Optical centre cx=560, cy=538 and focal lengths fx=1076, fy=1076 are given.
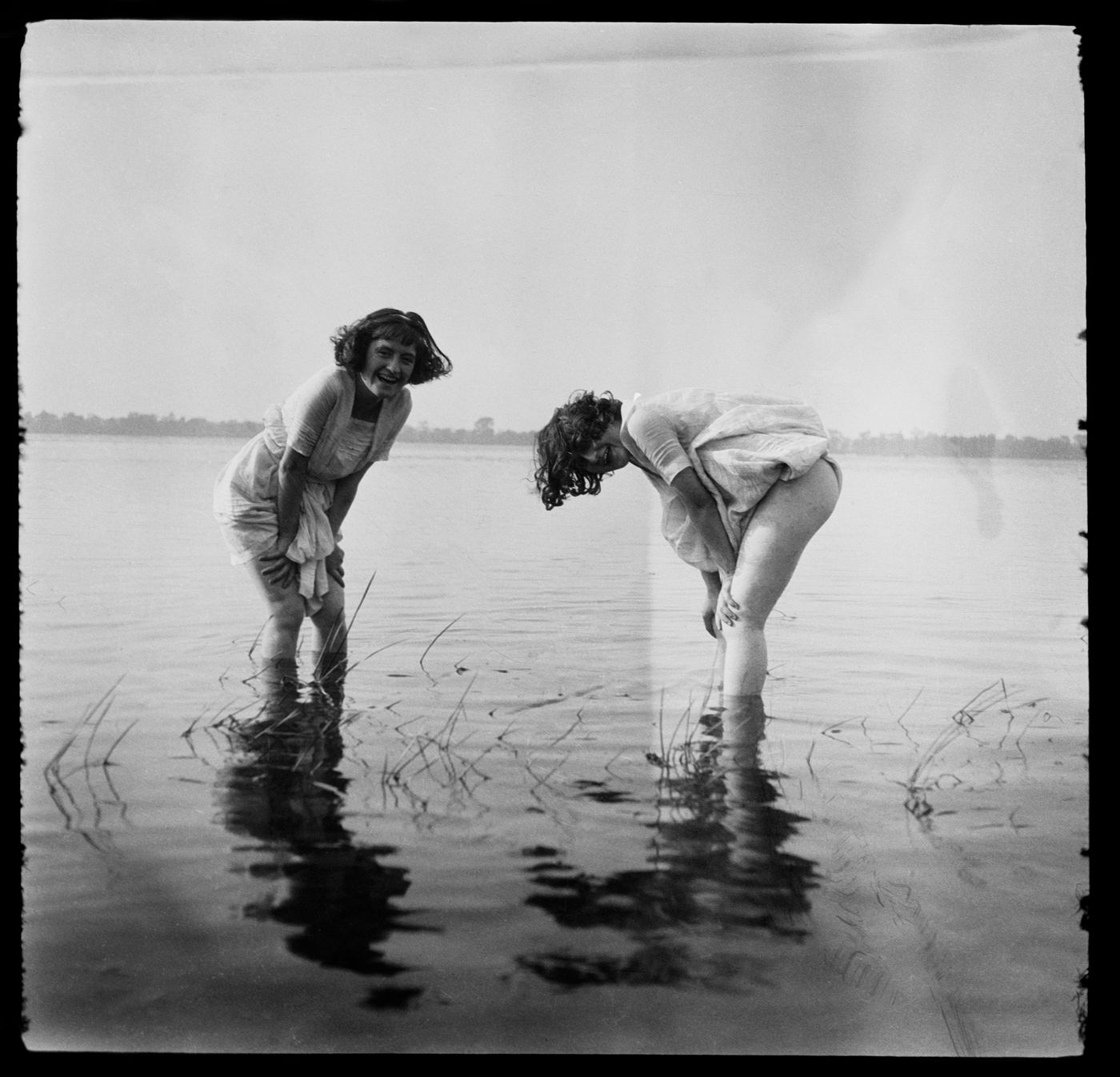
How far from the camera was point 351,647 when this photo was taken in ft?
13.7

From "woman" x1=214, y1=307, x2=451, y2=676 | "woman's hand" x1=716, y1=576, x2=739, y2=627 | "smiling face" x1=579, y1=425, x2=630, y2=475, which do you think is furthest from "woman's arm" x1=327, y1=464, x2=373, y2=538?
"woman's hand" x1=716, y1=576, x2=739, y2=627

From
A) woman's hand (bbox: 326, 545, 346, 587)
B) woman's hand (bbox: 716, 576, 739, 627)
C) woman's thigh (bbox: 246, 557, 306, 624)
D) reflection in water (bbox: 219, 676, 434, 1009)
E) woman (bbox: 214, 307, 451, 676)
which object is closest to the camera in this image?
reflection in water (bbox: 219, 676, 434, 1009)

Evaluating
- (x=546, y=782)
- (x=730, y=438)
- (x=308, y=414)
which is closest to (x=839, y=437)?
(x=730, y=438)

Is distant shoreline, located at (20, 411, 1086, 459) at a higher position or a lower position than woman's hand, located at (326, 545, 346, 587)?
higher

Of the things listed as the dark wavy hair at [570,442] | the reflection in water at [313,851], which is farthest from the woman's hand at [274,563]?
the dark wavy hair at [570,442]

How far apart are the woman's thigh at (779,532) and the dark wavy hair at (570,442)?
607 millimetres

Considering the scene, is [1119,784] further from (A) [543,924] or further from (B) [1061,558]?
(A) [543,924]

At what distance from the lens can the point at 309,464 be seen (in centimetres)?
392

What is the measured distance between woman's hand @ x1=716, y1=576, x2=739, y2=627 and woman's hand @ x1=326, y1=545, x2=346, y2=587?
1.44 m

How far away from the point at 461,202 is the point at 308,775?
6.25 ft

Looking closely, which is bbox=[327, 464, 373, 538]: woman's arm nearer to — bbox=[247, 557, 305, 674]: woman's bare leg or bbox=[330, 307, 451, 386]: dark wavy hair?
bbox=[247, 557, 305, 674]: woman's bare leg

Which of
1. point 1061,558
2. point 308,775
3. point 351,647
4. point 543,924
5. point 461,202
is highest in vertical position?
point 461,202

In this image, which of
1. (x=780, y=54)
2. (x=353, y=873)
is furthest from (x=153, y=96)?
(x=353, y=873)

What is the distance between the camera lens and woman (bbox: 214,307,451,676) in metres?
3.68
